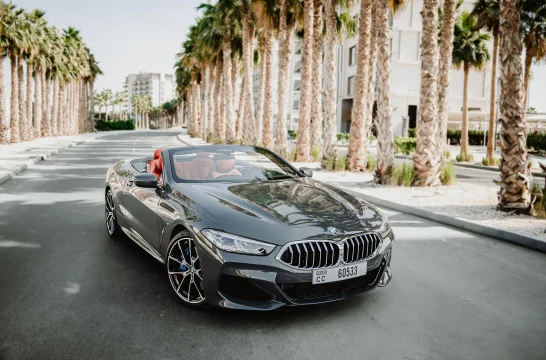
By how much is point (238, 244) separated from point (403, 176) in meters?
10.0

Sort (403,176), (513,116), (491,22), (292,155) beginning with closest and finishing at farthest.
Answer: (513,116), (403,176), (292,155), (491,22)

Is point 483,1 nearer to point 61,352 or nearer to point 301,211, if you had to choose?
point 301,211

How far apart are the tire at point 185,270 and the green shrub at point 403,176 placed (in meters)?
9.57

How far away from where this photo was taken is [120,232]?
674 centimetres

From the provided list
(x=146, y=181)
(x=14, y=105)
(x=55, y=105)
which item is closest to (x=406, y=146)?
(x=146, y=181)

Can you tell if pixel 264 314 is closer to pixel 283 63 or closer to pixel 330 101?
pixel 330 101

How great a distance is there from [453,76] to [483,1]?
112ft

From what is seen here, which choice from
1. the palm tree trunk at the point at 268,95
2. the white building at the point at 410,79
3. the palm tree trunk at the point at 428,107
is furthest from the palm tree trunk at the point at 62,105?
the palm tree trunk at the point at 428,107

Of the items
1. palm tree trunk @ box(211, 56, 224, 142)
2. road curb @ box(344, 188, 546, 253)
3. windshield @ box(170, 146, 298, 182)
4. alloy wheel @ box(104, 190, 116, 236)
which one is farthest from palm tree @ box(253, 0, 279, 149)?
windshield @ box(170, 146, 298, 182)

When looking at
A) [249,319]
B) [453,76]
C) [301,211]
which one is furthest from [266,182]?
[453,76]

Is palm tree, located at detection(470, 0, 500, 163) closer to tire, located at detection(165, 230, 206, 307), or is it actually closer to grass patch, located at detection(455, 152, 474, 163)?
grass patch, located at detection(455, 152, 474, 163)

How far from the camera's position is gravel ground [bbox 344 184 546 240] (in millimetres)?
7973

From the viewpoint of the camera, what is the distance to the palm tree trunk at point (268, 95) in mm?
24703

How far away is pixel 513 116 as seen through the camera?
9.13 meters
